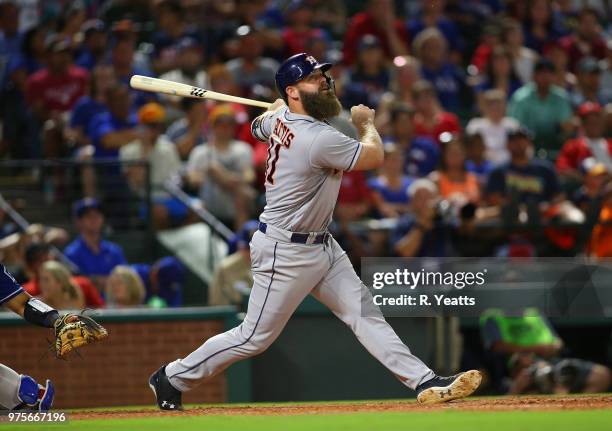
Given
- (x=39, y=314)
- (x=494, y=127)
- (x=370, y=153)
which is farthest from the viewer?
(x=494, y=127)

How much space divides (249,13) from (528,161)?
3.56 meters

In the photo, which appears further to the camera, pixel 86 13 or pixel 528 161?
pixel 86 13

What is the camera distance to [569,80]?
13555mm

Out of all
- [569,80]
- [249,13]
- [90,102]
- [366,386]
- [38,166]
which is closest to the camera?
[366,386]

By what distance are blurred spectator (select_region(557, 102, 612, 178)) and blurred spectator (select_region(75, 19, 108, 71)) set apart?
4.69 m

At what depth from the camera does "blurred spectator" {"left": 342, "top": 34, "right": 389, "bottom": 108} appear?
12.5 m

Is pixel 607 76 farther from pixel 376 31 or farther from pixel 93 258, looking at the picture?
pixel 93 258

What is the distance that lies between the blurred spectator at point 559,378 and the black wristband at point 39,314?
3.88 metres

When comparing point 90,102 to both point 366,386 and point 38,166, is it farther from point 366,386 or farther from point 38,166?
point 366,386

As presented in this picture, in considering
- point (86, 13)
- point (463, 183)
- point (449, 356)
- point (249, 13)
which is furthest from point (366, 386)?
point (86, 13)

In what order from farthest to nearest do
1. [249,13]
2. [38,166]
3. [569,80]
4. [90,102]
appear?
[569,80] → [249,13] → [90,102] → [38,166]

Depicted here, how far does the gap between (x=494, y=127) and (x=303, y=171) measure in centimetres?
595

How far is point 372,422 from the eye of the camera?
5.66 meters

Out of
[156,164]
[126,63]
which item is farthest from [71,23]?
[156,164]
